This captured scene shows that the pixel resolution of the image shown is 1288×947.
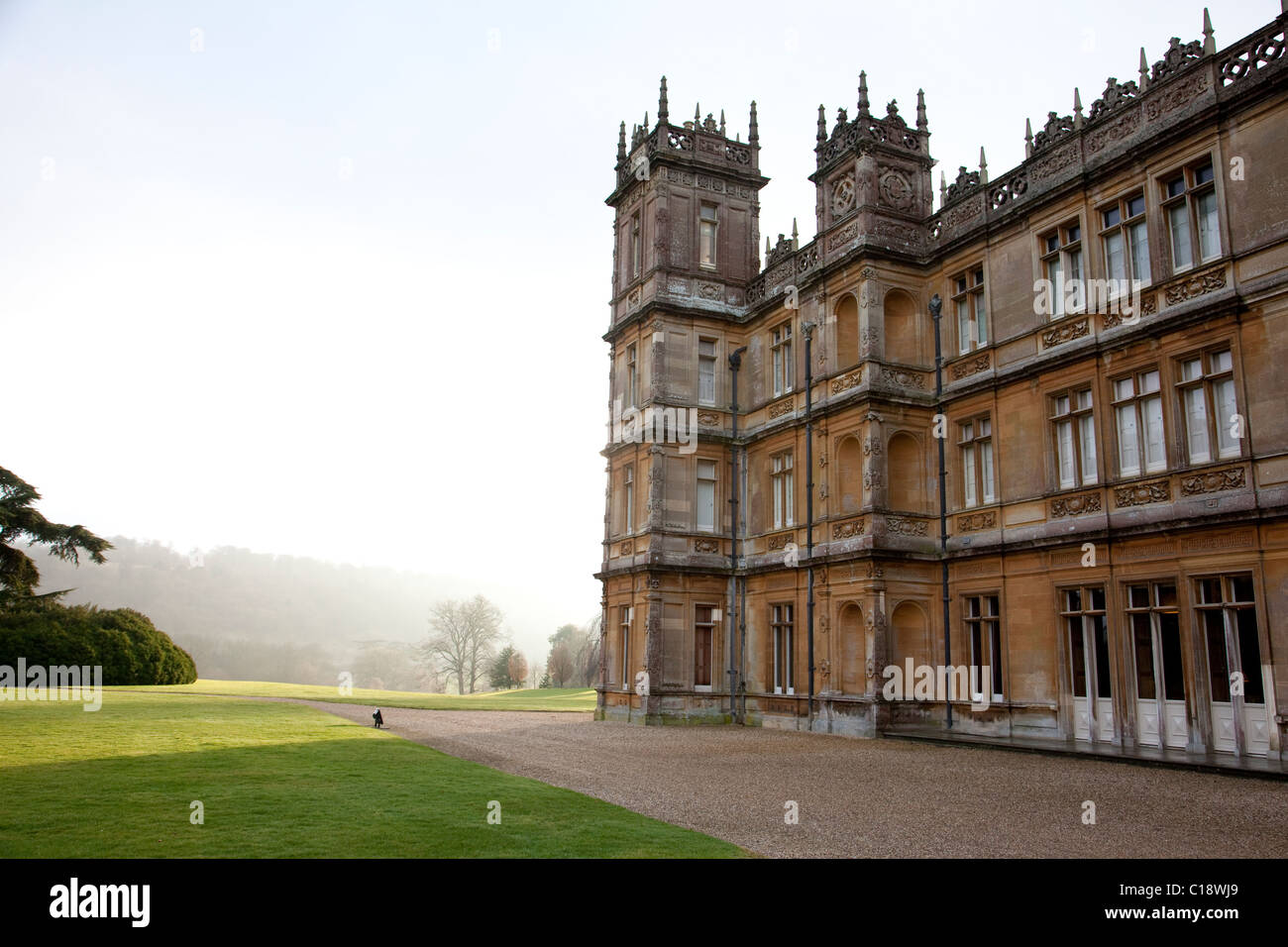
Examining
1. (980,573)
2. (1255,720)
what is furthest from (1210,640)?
(980,573)

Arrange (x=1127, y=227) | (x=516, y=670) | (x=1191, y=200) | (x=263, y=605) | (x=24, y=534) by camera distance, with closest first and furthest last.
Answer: (x=1191, y=200) < (x=1127, y=227) < (x=24, y=534) < (x=516, y=670) < (x=263, y=605)

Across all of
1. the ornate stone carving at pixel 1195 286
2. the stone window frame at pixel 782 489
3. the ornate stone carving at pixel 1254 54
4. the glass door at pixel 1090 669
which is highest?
the ornate stone carving at pixel 1254 54

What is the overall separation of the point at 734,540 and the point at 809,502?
367 cm

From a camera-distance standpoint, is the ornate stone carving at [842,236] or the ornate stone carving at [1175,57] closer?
the ornate stone carving at [1175,57]

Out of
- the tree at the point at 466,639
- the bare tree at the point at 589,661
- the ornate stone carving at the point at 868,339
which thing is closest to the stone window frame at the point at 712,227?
the ornate stone carving at the point at 868,339

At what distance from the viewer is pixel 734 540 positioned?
91.1 feet

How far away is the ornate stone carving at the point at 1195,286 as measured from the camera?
16578 mm

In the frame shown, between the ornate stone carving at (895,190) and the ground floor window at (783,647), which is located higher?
the ornate stone carving at (895,190)

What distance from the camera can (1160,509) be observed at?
1705 centimetres

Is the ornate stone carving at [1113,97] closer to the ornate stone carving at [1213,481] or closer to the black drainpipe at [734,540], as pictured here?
the ornate stone carving at [1213,481]

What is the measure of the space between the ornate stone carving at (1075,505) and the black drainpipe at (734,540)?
10241mm

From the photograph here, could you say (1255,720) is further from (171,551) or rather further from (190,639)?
(171,551)

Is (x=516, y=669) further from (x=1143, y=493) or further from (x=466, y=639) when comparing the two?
(x=1143, y=493)

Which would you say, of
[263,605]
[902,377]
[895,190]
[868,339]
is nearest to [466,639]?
[263,605]
